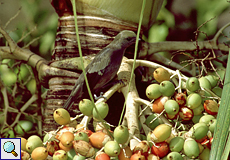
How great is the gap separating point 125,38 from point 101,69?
106 mm

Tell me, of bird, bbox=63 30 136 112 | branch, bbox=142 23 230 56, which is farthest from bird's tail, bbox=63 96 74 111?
branch, bbox=142 23 230 56

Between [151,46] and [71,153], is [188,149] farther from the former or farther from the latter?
[151,46]

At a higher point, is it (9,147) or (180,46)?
(180,46)

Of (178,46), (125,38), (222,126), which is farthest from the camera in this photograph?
(178,46)

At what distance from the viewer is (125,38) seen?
75 centimetres

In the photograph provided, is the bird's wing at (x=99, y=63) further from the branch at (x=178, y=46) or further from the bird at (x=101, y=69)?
the branch at (x=178, y=46)

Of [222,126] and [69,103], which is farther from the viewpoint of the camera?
[69,103]

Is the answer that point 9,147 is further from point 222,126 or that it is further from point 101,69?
point 222,126

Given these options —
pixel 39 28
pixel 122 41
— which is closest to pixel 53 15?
pixel 39 28

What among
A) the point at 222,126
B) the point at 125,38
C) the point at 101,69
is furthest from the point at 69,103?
the point at 222,126

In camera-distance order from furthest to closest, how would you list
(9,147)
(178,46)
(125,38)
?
(178,46) < (125,38) < (9,147)

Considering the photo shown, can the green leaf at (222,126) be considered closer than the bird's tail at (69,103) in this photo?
Yes

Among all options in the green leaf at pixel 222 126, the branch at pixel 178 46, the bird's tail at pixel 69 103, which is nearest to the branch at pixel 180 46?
the branch at pixel 178 46

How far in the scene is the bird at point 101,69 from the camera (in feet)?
2.35
